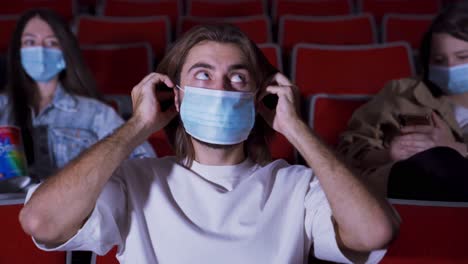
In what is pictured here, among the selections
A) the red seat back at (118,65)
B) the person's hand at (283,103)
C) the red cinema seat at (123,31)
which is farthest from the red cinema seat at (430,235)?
the red cinema seat at (123,31)

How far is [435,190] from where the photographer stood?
3.90 ft

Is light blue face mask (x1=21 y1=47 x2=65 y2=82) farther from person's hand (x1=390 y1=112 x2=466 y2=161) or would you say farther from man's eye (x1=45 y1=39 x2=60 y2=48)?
person's hand (x1=390 y1=112 x2=466 y2=161)

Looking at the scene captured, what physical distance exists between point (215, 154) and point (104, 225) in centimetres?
27

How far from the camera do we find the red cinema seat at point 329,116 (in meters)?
1.74

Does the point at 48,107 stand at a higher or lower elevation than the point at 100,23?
lower

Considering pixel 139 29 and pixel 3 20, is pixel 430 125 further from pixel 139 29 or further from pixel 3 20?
pixel 3 20

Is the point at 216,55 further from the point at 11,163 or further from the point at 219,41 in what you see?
the point at 11,163

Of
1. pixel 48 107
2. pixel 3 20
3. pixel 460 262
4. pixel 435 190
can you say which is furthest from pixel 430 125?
pixel 3 20

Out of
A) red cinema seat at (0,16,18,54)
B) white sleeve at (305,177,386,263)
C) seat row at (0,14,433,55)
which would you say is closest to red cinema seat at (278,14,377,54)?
seat row at (0,14,433,55)

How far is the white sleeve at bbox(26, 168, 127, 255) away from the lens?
91 centimetres

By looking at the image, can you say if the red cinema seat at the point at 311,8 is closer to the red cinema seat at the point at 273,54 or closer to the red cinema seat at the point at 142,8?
the red cinema seat at the point at 142,8

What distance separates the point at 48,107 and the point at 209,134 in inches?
39.6

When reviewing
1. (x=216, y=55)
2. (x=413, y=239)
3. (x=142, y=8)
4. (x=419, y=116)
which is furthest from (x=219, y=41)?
(x=142, y=8)

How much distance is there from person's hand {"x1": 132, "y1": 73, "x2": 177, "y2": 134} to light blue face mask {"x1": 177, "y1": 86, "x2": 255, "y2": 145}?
0.05 meters
